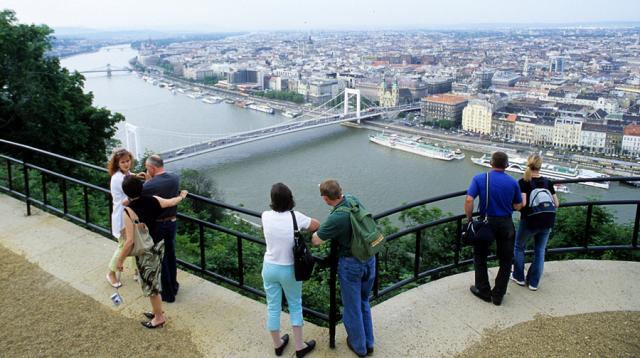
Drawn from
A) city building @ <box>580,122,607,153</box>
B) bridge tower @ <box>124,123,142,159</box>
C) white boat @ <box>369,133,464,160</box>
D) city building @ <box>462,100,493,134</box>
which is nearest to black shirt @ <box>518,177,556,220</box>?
bridge tower @ <box>124,123,142,159</box>

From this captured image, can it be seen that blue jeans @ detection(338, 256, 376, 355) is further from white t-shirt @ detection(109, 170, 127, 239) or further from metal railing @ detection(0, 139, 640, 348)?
white t-shirt @ detection(109, 170, 127, 239)

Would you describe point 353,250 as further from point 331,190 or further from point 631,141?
point 631,141

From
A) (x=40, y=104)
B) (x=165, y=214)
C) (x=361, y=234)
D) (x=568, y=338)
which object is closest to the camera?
(x=361, y=234)

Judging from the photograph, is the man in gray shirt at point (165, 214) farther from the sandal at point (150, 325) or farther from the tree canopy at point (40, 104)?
the tree canopy at point (40, 104)

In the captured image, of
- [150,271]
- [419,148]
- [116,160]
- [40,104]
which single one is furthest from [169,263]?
[419,148]

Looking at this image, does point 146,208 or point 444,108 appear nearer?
point 146,208

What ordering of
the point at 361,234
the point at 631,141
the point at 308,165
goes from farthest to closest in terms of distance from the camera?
the point at 631,141
the point at 308,165
the point at 361,234

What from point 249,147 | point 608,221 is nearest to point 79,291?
point 608,221

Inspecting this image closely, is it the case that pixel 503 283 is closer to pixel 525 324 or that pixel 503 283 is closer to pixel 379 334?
pixel 525 324

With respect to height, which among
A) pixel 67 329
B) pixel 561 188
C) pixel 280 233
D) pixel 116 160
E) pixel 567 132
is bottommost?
pixel 567 132
